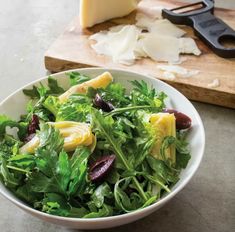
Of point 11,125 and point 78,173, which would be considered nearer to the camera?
point 78,173

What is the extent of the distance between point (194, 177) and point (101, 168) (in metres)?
0.24

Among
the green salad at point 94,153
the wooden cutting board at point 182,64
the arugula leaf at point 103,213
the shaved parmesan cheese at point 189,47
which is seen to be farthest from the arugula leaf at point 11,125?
the shaved parmesan cheese at point 189,47

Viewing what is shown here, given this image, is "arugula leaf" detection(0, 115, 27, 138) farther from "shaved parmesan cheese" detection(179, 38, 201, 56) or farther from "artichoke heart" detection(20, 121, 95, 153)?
"shaved parmesan cheese" detection(179, 38, 201, 56)

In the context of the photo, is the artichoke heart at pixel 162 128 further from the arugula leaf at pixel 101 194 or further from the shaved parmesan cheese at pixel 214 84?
the shaved parmesan cheese at pixel 214 84

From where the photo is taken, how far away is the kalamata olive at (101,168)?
2.09 feet

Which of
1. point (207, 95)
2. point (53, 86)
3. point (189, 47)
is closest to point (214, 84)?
point (207, 95)

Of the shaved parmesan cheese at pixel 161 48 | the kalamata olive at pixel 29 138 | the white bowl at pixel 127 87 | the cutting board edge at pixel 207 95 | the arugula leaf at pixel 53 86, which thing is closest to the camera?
the white bowl at pixel 127 87

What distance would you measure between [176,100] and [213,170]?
15 centimetres

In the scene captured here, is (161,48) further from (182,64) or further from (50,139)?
(50,139)

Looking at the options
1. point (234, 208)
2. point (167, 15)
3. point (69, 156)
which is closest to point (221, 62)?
point (167, 15)

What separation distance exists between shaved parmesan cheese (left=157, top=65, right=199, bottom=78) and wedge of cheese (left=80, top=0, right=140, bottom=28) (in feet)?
0.78

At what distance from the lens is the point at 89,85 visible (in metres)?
0.78

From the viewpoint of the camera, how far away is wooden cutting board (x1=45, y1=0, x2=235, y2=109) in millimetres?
973

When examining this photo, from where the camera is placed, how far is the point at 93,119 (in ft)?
2.21
